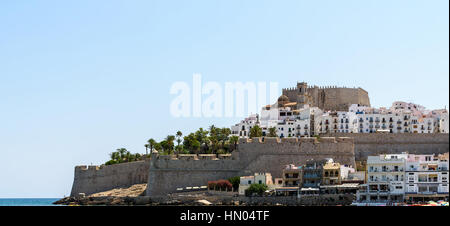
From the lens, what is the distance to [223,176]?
55844 mm

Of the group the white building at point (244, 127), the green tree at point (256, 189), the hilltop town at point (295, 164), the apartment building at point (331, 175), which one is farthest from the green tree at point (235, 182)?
the white building at point (244, 127)

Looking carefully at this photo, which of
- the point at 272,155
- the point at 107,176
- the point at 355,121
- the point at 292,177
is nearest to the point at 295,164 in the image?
the point at 272,155

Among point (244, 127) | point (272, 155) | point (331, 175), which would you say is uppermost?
point (244, 127)

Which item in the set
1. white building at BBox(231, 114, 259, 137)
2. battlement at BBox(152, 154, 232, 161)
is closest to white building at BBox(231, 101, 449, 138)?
white building at BBox(231, 114, 259, 137)

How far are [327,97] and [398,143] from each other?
19.2m

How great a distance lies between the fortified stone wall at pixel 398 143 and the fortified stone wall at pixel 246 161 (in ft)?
6.63

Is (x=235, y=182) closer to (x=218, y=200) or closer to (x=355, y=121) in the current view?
(x=218, y=200)

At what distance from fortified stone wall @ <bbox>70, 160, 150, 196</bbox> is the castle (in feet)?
60.5

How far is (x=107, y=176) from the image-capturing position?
62469mm

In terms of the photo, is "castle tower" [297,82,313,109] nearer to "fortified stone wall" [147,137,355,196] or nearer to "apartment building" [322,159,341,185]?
"fortified stone wall" [147,137,355,196]

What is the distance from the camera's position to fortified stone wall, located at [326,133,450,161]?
55.8 metres

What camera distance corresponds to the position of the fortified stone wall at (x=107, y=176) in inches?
2415

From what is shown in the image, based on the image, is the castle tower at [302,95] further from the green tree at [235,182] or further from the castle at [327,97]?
the green tree at [235,182]
